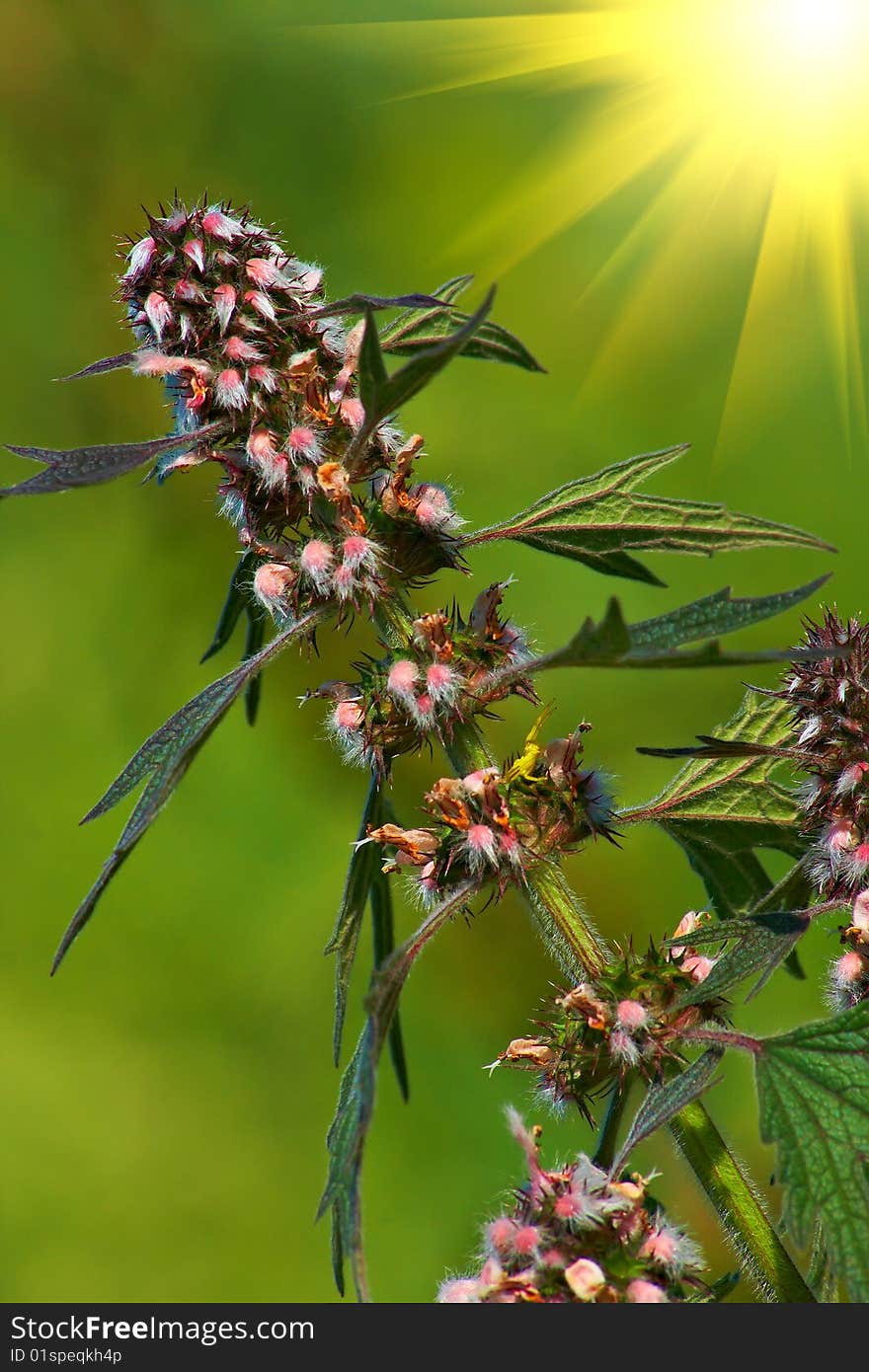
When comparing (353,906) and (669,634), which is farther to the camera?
(353,906)

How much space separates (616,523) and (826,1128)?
25cm

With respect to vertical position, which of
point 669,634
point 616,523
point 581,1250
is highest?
point 616,523

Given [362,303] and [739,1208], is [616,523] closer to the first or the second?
[362,303]

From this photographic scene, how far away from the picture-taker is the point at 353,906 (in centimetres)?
55

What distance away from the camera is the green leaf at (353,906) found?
0.54 metres

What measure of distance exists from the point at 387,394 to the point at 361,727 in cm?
14

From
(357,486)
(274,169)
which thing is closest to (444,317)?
(357,486)

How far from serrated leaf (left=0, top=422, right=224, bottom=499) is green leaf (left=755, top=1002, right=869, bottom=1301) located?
32cm

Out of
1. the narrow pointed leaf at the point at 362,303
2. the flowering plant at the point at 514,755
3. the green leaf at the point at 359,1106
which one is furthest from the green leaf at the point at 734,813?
the narrow pointed leaf at the point at 362,303

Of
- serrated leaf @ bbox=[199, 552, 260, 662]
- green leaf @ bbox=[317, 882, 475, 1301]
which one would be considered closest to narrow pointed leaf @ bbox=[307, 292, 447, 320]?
serrated leaf @ bbox=[199, 552, 260, 662]

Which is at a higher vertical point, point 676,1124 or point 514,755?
point 514,755

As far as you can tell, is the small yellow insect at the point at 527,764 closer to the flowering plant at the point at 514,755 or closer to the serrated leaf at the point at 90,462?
the flowering plant at the point at 514,755

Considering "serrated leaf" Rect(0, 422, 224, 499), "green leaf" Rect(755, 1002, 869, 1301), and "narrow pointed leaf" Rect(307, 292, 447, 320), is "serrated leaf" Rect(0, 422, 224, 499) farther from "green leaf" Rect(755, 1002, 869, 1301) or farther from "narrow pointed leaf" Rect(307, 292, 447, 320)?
"green leaf" Rect(755, 1002, 869, 1301)

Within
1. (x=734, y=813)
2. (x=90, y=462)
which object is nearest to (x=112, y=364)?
(x=90, y=462)
